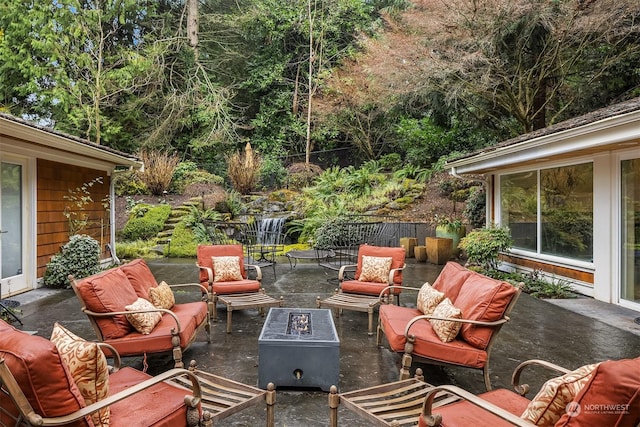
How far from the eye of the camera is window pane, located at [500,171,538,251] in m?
6.98

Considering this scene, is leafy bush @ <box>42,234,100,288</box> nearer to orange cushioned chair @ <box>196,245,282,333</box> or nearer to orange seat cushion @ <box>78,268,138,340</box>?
orange cushioned chair @ <box>196,245,282,333</box>

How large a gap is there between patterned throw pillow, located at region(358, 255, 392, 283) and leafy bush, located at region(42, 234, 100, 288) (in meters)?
4.83

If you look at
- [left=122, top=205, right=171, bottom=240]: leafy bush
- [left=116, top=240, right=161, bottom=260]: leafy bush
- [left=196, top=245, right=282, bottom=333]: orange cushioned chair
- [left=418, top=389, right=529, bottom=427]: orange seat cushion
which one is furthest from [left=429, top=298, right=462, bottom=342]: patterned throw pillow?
[left=122, top=205, right=171, bottom=240]: leafy bush

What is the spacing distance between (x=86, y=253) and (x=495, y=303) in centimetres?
661

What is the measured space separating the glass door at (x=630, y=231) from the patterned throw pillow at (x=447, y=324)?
3715mm

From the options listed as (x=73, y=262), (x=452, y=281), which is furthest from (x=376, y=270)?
(x=73, y=262)

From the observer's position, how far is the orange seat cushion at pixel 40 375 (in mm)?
1447

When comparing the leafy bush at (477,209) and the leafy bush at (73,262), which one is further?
the leafy bush at (477,209)

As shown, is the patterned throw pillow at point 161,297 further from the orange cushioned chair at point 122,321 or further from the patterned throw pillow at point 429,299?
the patterned throw pillow at point 429,299

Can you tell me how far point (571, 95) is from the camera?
10.0 meters

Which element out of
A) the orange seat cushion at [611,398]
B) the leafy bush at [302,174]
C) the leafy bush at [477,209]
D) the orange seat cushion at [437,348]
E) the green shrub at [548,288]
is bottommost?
the green shrub at [548,288]

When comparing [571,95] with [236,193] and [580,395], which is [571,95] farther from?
[580,395]

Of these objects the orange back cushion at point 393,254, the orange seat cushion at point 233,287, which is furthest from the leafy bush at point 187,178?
the orange back cushion at point 393,254

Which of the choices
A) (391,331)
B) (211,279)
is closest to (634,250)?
(391,331)
